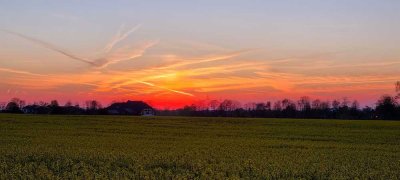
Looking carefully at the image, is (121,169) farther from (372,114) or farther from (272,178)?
(372,114)

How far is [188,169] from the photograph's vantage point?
751 inches

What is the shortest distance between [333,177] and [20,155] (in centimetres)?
1393

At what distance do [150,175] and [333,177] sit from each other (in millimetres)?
6485

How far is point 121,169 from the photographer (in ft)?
60.5

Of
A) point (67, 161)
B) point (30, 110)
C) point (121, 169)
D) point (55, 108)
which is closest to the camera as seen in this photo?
point (121, 169)

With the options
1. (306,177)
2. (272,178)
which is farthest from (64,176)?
(306,177)

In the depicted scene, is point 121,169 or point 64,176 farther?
point 121,169

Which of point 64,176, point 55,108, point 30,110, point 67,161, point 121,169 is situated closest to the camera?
point 64,176

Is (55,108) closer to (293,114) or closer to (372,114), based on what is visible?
(293,114)

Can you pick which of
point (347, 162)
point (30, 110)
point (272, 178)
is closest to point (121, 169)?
point (272, 178)

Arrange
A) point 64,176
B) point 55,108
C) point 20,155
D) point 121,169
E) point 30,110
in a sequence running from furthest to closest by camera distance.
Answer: point 30,110
point 55,108
point 20,155
point 121,169
point 64,176

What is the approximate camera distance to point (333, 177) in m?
17.2

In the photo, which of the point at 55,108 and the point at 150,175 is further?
the point at 55,108

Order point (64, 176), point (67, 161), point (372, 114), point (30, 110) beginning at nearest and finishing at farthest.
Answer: point (64, 176), point (67, 161), point (372, 114), point (30, 110)
